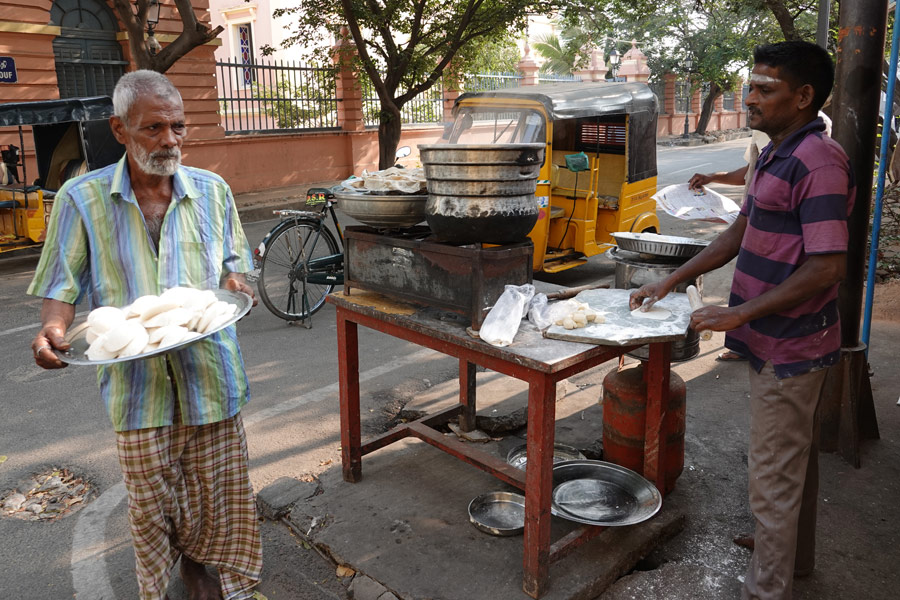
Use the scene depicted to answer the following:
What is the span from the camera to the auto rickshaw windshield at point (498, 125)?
7.02 metres

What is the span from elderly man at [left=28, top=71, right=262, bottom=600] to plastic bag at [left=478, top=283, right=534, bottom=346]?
0.89 metres

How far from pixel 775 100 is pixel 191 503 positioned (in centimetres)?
253

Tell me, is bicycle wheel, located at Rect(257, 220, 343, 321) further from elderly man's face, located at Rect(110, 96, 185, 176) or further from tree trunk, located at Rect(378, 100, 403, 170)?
tree trunk, located at Rect(378, 100, 403, 170)

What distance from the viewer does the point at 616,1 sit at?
40.1 ft

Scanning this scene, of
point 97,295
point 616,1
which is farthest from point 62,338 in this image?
point 616,1

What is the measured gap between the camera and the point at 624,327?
107 inches

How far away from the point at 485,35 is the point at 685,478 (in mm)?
11008

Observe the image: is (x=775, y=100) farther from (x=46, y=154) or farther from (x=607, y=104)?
(x=46, y=154)

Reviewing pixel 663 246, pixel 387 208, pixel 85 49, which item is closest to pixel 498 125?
pixel 663 246

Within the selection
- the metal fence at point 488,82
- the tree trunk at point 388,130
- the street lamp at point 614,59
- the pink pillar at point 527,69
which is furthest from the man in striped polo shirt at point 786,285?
the street lamp at point 614,59

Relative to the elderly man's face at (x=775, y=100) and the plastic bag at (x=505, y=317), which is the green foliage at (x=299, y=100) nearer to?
the plastic bag at (x=505, y=317)

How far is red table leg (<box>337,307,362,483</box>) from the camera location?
3.41m

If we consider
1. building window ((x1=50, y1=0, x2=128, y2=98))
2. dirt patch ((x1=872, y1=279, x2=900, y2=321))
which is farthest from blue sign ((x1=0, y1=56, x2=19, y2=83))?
dirt patch ((x1=872, y1=279, x2=900, y2=321))

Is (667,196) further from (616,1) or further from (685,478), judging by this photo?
(616,1)
